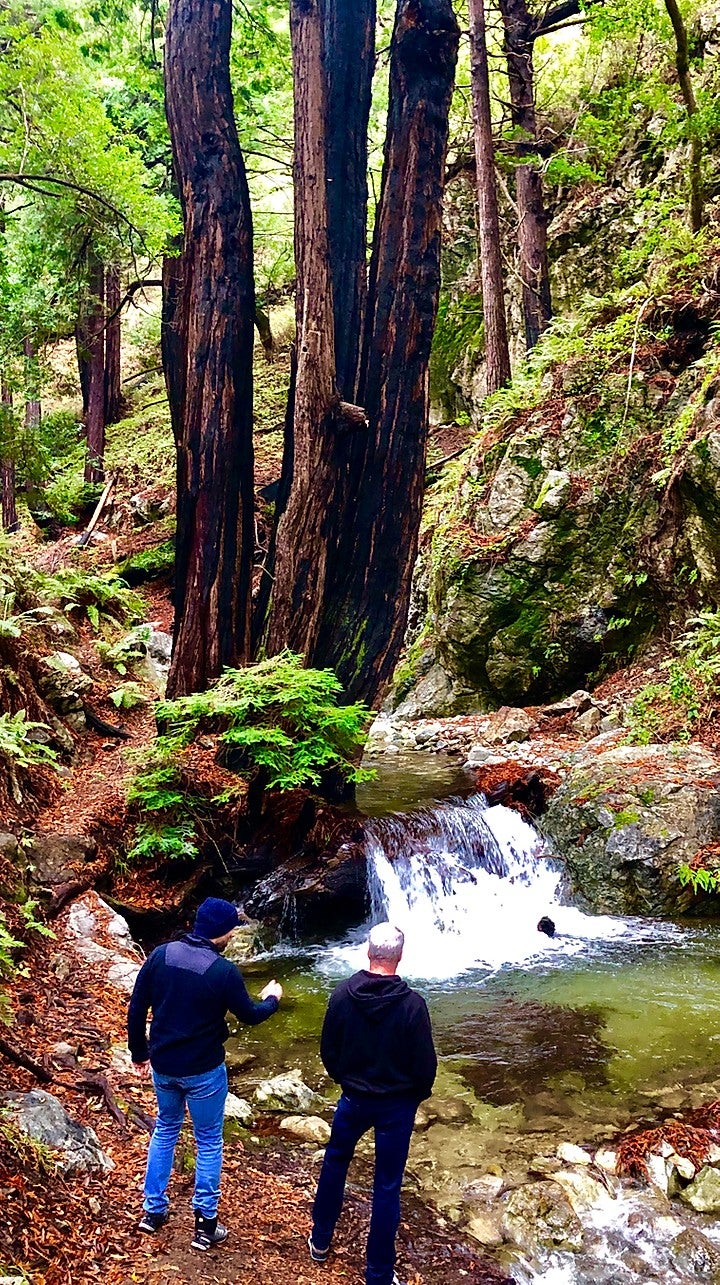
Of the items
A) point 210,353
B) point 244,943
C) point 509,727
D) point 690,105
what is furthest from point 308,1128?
point 690,105

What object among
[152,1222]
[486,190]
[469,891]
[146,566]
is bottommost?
[469,891]

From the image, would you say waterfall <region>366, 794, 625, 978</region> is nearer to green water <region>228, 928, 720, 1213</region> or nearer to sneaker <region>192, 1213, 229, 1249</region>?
green water <region>228, 928, 720, 1213</region>

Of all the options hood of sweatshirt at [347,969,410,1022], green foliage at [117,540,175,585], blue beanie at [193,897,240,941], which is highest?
green foliage at [117,540,175,585]

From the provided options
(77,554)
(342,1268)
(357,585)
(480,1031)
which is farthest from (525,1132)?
(77,554)

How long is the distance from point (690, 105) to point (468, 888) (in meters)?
11.0

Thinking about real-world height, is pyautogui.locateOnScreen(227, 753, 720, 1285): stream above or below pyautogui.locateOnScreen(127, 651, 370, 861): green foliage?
below

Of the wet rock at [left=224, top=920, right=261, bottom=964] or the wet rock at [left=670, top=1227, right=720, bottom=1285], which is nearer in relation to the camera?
the wet rock at [left=670, top=1227, right=720, bottom=1285]

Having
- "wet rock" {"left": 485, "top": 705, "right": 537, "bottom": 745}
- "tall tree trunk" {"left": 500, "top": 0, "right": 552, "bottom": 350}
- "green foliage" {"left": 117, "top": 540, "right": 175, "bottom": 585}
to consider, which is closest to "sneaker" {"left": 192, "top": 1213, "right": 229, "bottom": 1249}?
"wet rock" {"left": 485, "top": 705, "right": 537, "bottom": 745}

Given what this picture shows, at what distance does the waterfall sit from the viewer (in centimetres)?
759

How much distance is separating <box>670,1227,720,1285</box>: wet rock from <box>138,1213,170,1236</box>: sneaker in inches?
90.2

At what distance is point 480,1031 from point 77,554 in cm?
1207

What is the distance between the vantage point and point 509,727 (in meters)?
11.8

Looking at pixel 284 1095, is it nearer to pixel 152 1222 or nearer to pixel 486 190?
pixel 152 1222

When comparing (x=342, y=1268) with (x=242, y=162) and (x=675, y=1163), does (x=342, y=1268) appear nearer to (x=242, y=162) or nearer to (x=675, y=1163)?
→ (x=675, y=1163)
